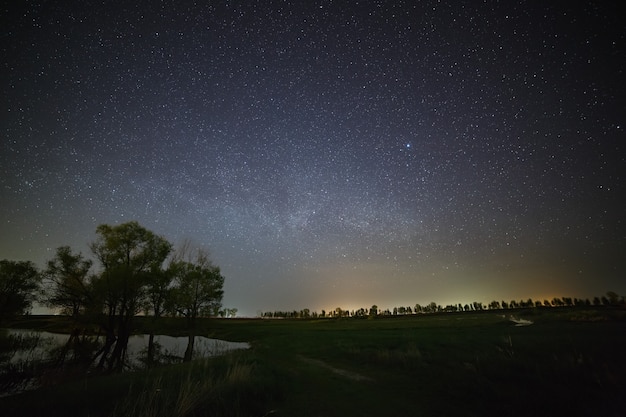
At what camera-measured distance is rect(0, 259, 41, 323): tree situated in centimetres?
3077

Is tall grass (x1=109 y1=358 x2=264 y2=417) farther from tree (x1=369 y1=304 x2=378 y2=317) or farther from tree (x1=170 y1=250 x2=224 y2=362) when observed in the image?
tree (x1=369 y1=304 x2=378 y2=317)

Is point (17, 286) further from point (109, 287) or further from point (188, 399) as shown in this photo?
point (188, 399)

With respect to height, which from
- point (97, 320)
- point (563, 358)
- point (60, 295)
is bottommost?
point (563, 358)

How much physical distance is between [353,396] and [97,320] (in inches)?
1282

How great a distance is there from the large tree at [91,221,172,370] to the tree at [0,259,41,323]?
325 inches

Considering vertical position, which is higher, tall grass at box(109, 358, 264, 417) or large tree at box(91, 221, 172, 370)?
large tree at box(91, 221, 172, 370)

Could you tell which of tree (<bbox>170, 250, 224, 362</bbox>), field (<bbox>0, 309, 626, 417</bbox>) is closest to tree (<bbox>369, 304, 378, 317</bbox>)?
tree (<bbox>170, 250, 224, 362</bbox>)

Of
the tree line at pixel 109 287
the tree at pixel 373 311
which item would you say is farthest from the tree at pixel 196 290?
the tree at pixel 373 311

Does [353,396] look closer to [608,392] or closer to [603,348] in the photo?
[608,392]

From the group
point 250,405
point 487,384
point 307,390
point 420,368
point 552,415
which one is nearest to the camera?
point 552,415

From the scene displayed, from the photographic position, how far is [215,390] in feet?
28.0

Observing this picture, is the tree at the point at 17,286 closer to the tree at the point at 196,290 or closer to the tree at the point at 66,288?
the tree at the point at 66,288

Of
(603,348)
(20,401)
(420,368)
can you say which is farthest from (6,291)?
(603,348)

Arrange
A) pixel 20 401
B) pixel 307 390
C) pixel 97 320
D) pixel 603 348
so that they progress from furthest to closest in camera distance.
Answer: pixel 97 320 → pixel 603 348 → pixel 307 390 → pixel 20 401
